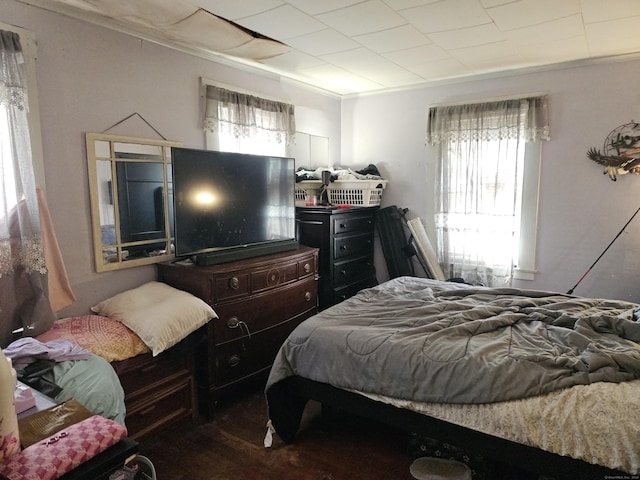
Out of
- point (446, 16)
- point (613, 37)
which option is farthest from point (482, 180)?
point (446, 16)

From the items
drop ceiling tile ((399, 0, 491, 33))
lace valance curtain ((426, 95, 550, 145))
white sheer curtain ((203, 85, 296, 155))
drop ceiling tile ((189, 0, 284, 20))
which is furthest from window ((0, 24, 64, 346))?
lace valance curtain ((426, 95, 550, 145))

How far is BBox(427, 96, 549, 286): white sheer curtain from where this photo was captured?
342cm

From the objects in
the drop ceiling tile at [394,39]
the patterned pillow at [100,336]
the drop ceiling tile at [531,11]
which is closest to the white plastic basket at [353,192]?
the drop ceiling tile at [394,39]

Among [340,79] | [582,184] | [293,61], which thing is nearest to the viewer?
[293,61]

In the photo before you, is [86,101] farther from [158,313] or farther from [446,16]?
[446,16]

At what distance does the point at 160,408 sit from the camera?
2.29 metres

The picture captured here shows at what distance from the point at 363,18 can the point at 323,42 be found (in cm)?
45

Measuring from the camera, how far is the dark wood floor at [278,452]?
1.97m

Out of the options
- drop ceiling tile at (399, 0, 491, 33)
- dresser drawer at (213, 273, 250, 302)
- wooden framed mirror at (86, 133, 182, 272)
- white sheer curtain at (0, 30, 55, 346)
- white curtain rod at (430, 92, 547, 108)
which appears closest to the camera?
white sheer curtain at (0, 30, 55, 346)

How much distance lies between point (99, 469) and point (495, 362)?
57.2 inches

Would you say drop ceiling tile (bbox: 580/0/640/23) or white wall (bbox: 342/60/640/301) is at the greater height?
drop ceiling tile (bbox: 580/0/640/23)

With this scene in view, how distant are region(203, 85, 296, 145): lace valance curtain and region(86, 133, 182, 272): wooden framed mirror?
0.41 metres

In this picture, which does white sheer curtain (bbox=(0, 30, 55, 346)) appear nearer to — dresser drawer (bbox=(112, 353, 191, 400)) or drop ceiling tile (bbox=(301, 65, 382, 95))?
dresser drawer (bbox=(112, 353, 191, 400))

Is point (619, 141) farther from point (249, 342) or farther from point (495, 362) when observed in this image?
point (249, 342)
